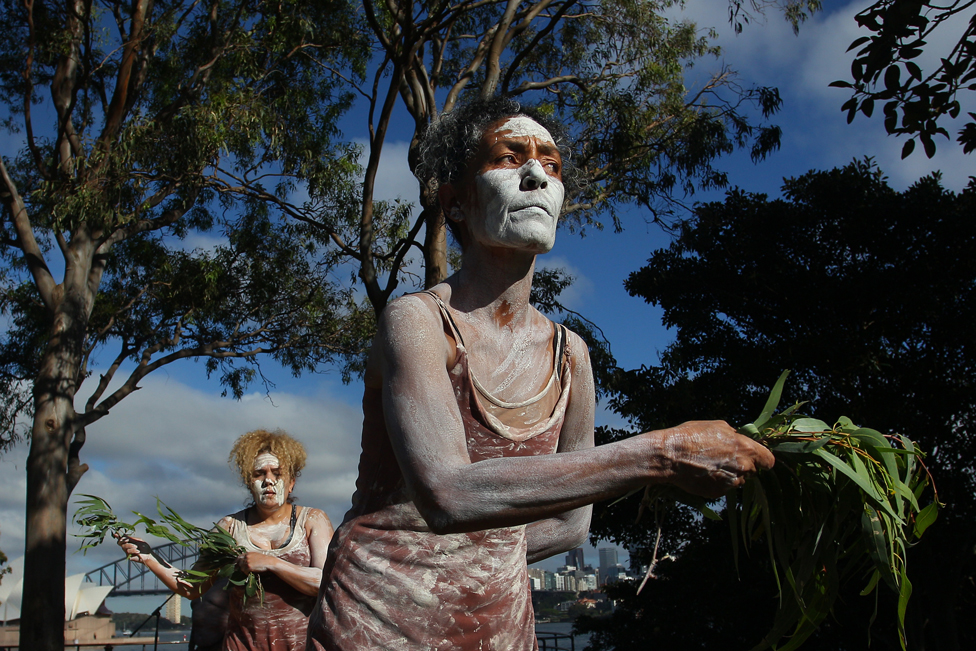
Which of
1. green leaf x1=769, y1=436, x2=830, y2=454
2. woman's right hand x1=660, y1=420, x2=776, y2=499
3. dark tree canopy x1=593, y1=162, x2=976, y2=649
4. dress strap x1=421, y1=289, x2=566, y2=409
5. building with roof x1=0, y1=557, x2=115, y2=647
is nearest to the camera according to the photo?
woman's right hand x1=660, y1=420, x2=776, y2=499

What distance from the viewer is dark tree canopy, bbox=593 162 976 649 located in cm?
1009

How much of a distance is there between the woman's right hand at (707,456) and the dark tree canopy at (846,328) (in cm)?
881

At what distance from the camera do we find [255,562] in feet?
13.8

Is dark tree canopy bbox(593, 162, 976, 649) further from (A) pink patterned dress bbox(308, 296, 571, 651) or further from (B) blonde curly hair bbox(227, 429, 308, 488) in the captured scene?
(A) pink patterned dress bbox(308, 296, 571, 651)

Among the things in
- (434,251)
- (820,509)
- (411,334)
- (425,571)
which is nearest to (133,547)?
(425,571)

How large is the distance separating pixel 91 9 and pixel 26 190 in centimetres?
387

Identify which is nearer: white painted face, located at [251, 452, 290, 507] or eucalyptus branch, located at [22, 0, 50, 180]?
white painted face, located at [251, 452, 290, 507]

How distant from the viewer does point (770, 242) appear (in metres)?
11.7

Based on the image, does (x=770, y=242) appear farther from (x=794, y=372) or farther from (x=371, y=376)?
(x=371, y=376)

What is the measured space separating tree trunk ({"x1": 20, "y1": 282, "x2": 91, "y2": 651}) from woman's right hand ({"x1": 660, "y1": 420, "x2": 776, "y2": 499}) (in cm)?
1077

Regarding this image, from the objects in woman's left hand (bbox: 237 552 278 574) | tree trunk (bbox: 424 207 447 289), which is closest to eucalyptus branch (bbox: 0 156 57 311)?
tree trunk (bbox: 424 207 447 289)

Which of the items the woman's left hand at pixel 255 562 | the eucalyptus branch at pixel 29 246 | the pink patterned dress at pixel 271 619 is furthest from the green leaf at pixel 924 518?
the eucalyptus branch at pixel 29 246

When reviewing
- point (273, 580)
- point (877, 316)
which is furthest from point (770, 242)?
point (273, 580)

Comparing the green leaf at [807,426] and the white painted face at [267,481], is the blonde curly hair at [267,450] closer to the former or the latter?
the white painted face at [267,481]
